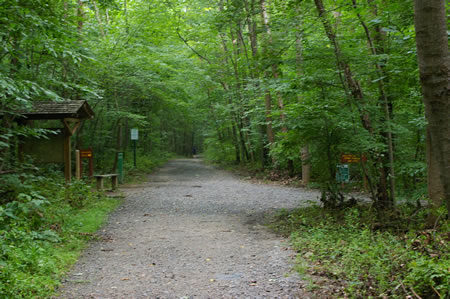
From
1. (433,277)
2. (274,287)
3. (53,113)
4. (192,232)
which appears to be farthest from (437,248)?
(53,113)

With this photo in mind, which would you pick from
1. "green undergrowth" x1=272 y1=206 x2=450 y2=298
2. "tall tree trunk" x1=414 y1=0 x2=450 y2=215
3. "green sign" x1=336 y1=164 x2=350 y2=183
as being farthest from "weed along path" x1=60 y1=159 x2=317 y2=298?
"tall tree trunk" x1=414 y1=0 x2=450 y2=215

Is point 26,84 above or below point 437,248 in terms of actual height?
above

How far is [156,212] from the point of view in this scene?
10.0 m

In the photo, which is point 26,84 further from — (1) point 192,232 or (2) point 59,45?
(1) point 192,232

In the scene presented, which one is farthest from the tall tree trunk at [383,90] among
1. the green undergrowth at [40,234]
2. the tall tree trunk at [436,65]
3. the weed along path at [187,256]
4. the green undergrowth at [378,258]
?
the green undergrowth at [40,234]

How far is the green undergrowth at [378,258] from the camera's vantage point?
11.5ft

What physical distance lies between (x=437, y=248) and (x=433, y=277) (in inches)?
34.5

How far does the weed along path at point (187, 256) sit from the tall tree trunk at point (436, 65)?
2.23 m

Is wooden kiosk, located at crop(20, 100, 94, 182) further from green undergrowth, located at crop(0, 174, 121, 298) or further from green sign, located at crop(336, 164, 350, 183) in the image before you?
green sign, located at crop(336, 164, 350, 183)

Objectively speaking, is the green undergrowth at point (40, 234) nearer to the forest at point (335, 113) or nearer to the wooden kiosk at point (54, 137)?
the forest at point (335, 113)

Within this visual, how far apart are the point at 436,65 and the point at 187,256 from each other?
14.6 feet

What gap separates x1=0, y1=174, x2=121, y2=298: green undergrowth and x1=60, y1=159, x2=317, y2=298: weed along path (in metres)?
0.25

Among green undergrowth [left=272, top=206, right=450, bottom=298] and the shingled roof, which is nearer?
green undergrowth [left=272, top=206, right=450, bottom=298]

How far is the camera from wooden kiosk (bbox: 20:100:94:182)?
1072 centimetres
